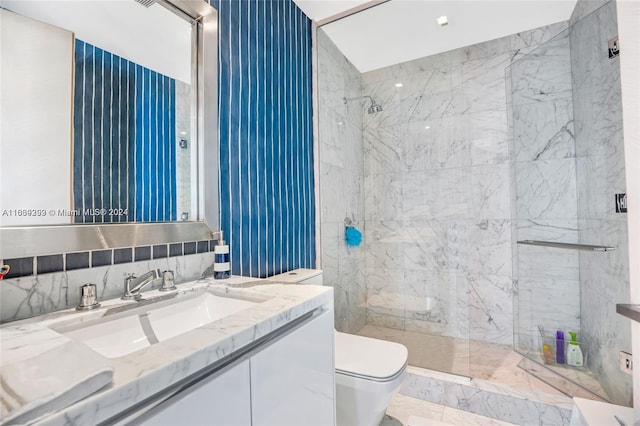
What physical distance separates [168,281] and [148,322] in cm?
19

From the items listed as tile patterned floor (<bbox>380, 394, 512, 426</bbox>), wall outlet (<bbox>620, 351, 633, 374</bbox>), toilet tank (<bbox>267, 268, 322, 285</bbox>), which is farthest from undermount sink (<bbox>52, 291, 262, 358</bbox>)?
wall outlet (<bbox>620, 351, 633, 374</bbox>)

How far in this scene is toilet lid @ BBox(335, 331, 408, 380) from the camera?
131 cm

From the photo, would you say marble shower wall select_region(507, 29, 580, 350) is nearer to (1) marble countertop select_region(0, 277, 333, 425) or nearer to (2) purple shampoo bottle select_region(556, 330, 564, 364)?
(2) purple shampoo bottle select_region(556, 330, 564, 364)

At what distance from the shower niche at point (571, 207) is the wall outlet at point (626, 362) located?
1.2 inches

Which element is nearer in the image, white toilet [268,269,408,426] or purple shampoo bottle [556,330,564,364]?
white toilet [268,269,408,426]

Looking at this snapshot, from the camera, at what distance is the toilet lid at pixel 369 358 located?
1309mm

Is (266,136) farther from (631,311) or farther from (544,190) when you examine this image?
(544,190)

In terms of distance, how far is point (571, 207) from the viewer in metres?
1.96

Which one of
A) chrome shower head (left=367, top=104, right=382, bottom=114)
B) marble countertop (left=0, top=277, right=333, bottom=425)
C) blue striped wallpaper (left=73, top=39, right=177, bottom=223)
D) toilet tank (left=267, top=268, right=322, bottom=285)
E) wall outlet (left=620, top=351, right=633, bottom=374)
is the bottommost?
wall outlet (left=620, top=351, right=633, bottom=374)

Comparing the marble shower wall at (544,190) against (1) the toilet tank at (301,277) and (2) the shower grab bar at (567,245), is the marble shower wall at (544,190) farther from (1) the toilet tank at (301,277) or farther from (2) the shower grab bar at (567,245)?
(1) the toilet tank at (301,277)

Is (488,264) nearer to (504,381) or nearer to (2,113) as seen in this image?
(504,381)

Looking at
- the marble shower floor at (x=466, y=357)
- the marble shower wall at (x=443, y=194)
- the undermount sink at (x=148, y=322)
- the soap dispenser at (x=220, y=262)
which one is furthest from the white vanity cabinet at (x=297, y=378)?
the marble shower wall at (x=443, y=194)

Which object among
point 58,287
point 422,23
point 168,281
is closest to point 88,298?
point 58,287

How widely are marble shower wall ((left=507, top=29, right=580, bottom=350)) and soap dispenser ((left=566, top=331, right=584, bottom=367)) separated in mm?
80
